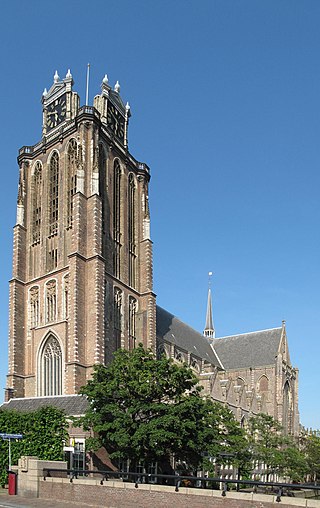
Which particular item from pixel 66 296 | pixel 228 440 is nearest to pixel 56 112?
pixel 66 296

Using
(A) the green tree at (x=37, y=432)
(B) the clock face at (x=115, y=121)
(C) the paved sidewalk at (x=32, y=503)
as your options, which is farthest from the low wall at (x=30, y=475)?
(B) the clock face at (x=115, y=121)

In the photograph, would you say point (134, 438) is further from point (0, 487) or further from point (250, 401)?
point (250, 401)

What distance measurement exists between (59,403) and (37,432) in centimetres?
785

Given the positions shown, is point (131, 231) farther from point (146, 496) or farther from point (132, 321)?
point (146, 496)

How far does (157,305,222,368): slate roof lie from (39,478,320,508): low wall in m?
43.9

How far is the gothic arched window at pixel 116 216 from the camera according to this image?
195 ft

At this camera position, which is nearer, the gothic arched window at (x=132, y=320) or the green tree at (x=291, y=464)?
the green tree at (x=291, y=464)

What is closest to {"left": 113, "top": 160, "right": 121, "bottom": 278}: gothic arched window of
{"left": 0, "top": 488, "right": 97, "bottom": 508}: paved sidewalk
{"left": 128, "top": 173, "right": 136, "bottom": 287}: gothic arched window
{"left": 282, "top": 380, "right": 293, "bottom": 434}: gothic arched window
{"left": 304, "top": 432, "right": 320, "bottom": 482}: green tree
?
{"left": 128, "top": 173, "right": 136, "bottom": 287}: gothic arched window

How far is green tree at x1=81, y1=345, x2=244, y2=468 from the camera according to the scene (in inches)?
1341

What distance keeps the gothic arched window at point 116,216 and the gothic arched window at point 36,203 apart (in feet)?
25.0

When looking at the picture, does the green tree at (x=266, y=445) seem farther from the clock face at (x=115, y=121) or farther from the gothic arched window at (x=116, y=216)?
the clock face at (x=115, y=121)

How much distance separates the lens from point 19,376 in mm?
55219

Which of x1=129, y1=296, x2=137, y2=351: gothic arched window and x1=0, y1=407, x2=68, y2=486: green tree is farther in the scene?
x1=129, y1=296, x2=137, y2=351: gothic arched window

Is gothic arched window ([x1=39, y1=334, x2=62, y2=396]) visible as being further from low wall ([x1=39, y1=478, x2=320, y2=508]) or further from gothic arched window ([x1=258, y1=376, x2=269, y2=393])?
gothic arched window ([x1=258, y1=376, x2=269, y2=393])
